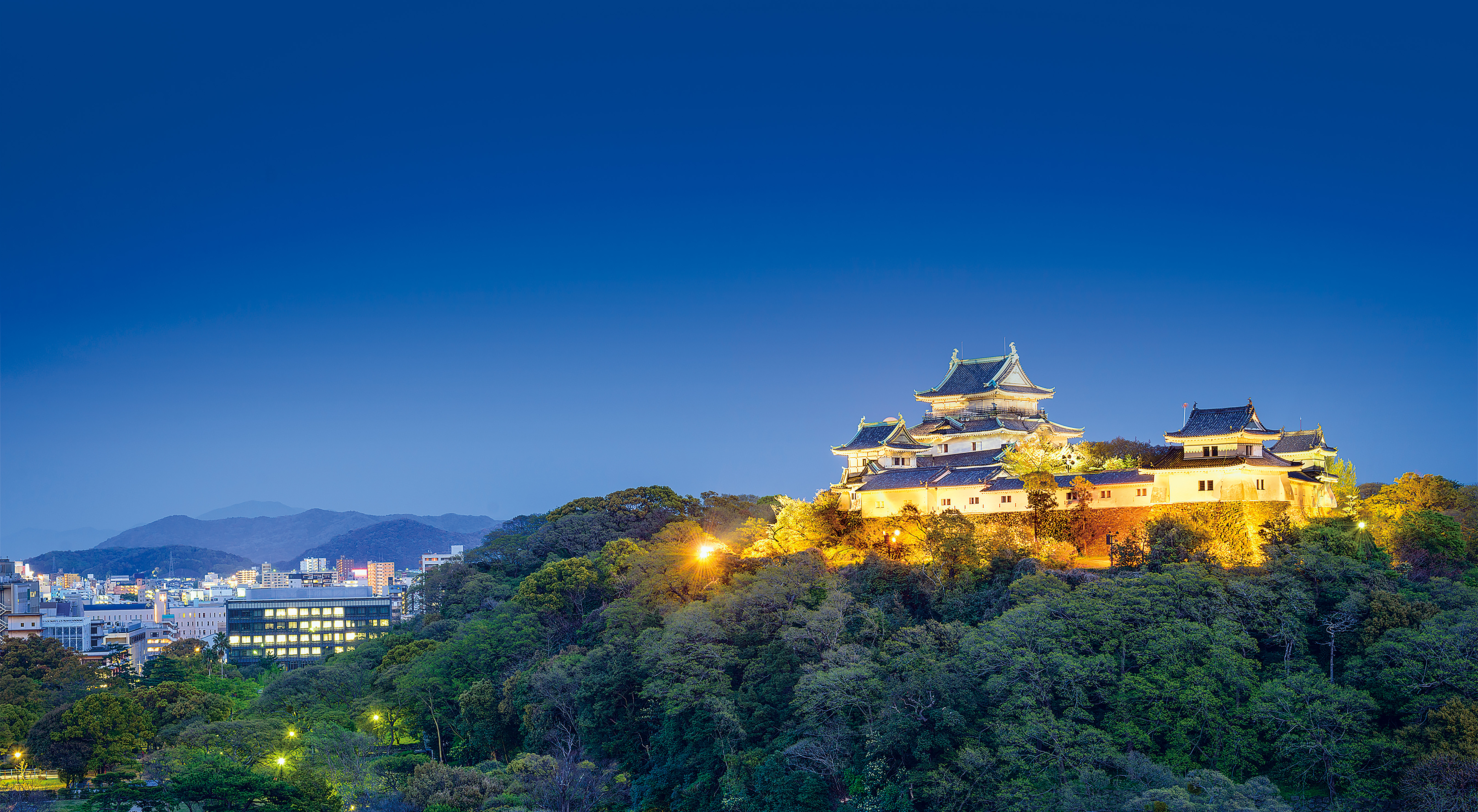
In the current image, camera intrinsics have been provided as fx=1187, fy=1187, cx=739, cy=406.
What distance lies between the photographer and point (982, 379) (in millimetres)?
45312

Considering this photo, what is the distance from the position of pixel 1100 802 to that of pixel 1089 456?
18.6 meters

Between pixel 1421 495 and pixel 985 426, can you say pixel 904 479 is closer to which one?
pixel 985 426

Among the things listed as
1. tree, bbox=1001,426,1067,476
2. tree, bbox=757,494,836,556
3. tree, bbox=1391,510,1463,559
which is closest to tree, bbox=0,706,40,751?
tree, bbox=757,494,836,556

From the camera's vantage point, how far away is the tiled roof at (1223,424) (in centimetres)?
3512

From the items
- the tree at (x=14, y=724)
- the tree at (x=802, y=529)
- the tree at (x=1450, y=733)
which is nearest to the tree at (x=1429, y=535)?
the tree at (x=1450, y=733)

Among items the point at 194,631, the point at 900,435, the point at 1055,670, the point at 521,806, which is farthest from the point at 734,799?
the point at 194,631

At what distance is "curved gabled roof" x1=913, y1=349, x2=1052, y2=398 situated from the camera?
44.5m

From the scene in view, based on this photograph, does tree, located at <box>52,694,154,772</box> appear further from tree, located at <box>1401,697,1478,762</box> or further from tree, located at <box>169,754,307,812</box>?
tree, located at <box>1401,697,1478,762</box>

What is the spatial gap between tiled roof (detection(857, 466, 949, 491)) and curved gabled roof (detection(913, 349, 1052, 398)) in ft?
13.1

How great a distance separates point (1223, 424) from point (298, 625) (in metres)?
78.3

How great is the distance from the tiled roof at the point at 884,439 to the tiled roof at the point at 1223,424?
1097 cm

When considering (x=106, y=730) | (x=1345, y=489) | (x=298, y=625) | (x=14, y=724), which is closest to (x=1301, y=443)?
(x=1345, y=489)

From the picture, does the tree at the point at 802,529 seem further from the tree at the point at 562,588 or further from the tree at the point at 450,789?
the tree at the point at 450,789

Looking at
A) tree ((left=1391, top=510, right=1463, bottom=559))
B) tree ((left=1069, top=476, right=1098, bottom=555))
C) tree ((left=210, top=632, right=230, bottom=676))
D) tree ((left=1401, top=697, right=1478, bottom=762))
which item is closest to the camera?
tree ((left=1401, top=697, right=1478, bottom=762))
